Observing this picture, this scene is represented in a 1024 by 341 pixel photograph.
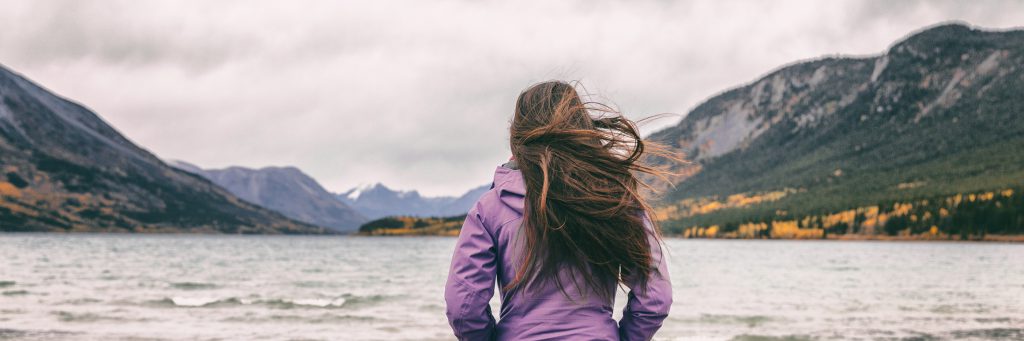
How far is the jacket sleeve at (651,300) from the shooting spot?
3.80 metres

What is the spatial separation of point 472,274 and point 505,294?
0.84ft

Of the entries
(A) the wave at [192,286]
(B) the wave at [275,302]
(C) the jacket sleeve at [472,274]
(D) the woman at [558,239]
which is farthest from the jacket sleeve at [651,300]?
(A) the wave at [192,286]

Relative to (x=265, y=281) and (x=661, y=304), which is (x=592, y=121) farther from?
(x=265, y=281)

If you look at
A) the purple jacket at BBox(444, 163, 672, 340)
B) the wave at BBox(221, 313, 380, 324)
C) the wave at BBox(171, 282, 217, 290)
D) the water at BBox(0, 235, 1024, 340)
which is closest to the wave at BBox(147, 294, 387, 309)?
the water at BBox(0, 235, 1024, 340)


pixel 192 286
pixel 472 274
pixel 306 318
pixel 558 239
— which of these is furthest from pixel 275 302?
pixel 558 239

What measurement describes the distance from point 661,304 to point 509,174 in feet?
3.11

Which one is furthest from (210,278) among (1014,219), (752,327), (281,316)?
(1014,219)

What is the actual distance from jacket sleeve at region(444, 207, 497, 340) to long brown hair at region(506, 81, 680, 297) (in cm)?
13

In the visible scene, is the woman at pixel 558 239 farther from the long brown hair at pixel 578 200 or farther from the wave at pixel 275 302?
the wave at pixel 275 302

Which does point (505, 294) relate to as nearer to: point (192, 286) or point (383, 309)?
point (383, 309)

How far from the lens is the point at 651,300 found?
3.83m

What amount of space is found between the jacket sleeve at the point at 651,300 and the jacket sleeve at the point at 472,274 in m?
0.69

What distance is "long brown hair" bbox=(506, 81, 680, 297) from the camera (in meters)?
3.59

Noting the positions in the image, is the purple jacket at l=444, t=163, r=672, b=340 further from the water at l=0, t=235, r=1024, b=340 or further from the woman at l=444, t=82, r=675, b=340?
the water at l=0, t=235, r=1024, b=340
